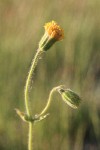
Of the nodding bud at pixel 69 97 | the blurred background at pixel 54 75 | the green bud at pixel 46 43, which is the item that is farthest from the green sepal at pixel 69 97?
the blurred background at pixel 54 75

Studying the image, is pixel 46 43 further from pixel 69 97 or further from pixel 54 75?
pixel 54 75

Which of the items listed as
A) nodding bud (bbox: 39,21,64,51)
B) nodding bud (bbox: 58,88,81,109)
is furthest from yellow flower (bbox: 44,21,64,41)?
nodding bud (bbox: 58,88,81,109)

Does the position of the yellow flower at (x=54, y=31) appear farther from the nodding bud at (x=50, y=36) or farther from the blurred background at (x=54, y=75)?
the blurred background at (x=54, y=75)

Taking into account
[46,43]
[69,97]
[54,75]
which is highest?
[54,75]

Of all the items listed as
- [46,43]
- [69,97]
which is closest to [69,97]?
[69,97]

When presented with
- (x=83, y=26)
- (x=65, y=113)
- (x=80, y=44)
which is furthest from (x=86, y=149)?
(x=83, y=26)

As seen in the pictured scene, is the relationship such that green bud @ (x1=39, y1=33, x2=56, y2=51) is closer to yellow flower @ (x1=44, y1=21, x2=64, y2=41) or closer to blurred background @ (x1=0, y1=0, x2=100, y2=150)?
yellow flower @ (x1=44, y1=21, x2=64, y2=41)

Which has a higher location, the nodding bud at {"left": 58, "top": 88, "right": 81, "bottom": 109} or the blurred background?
the blurred background
